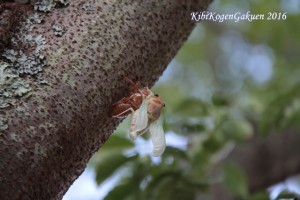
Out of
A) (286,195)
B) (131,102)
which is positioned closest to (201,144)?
(286,195)

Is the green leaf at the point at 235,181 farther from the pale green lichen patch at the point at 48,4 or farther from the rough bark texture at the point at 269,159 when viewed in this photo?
the pale green lichen patch at the point at 48,4

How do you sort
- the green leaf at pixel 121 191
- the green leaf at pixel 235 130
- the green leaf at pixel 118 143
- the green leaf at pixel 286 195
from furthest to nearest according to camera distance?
1. the green leaf at pixel 235 130
2. the green leaf at pixel 118 143
3. the green leaf at pixel 121 191
4. the green leaf at pixel 286 195

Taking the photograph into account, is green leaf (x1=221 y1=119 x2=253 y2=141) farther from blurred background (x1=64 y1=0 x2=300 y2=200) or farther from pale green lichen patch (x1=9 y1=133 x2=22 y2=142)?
pale green lichen patch (x1=9 y1=133 x2=22 y2=142)

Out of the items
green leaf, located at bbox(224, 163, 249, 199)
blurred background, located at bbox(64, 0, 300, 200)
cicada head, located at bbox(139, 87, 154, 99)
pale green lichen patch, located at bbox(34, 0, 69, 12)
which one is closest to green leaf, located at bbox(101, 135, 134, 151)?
blurred background, located at bbox(64, 0, 300, 200)

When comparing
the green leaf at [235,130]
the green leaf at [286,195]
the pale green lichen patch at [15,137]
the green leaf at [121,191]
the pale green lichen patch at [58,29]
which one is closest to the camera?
the pale green lichen patch at [15,137]

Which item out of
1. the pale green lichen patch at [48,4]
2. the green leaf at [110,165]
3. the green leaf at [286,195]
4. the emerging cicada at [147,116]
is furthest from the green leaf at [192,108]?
the pale green lichen patch at [48,4]

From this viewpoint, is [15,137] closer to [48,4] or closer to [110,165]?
[48,4]

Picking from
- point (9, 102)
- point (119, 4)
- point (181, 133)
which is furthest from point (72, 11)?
point (181, 133)
